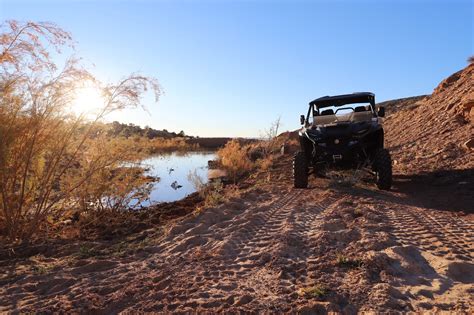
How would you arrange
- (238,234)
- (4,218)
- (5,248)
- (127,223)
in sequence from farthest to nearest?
(127,223) → (4,218) → (5,248) → (238,234)

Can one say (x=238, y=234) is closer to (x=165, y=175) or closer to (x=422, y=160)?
(x=422, y=160)

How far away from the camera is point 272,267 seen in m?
4.23

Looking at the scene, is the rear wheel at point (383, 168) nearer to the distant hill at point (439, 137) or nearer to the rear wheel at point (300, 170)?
the rear wheel at point (300, 170)

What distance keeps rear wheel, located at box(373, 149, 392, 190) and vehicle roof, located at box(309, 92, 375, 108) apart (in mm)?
1997

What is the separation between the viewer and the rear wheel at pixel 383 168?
830 centimetres

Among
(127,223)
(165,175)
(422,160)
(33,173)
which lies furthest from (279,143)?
(33,173)

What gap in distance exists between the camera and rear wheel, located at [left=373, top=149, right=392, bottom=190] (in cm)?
830

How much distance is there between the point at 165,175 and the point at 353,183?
1137 centimetres

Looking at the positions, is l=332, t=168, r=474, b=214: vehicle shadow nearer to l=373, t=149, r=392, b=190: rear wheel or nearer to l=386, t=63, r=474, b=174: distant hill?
l=373, t=149, r=392, b=190: rear wheel

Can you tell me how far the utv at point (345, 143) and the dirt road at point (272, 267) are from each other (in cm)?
200

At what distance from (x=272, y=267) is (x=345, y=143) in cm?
505

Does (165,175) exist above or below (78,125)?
below

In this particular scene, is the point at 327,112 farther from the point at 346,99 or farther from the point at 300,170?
the point at 300,170

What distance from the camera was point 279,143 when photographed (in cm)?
2511
